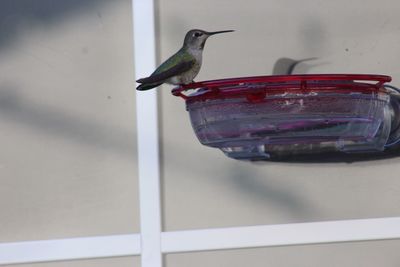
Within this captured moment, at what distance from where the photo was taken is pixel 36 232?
4164 mm

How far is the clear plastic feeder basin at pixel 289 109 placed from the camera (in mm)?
2770

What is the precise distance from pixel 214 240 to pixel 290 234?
14.7 inches

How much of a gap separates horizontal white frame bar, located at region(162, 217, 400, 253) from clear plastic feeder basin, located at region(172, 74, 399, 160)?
1074 millimetres

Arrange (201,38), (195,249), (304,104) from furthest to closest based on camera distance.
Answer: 1. (195,249)
2. (201,38)
3. (304,104)

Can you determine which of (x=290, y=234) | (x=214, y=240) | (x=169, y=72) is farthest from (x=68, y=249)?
(x=169, y=72)

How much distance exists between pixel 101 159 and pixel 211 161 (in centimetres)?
54

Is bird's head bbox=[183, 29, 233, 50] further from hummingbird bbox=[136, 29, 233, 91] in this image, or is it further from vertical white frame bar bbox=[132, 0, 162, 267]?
vertical white frame bar bbox=[132, 0, 162, 267]

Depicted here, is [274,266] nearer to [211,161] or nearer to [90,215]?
[211,161]

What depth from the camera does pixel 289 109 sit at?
112 inches

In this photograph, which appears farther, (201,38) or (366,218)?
(366,218)

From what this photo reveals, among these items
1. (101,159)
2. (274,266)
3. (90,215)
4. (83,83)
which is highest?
(83,83)

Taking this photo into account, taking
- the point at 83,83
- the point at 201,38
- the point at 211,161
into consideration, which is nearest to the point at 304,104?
the point at 201,38

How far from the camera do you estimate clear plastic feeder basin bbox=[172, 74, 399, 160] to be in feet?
9.09

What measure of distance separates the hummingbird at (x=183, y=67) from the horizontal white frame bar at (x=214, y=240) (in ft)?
3.54
